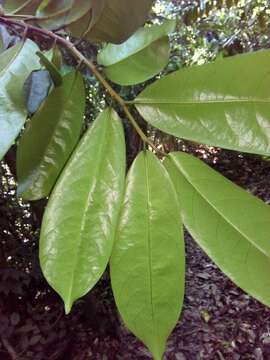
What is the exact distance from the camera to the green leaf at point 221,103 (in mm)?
343

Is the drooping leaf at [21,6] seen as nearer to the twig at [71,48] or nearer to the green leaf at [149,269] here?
the twig at [71,48]

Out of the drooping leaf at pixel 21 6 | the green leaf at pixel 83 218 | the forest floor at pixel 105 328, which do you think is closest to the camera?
the green leaf at pixel 83 218

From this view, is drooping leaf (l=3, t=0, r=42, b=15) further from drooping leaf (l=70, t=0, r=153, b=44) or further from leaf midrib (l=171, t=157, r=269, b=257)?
leaf midrib (l=171, t=157, r=269, b=257)

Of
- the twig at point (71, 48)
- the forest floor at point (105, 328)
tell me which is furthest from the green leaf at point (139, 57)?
the forest floor at point (105, 328)

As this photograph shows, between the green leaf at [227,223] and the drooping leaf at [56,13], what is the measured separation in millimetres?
182

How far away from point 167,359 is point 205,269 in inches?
29.6

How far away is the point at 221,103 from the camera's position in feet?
1.16

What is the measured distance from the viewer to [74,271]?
33cm

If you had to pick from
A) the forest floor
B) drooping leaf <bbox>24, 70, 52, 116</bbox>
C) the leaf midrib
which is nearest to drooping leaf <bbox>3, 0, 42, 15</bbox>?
drooping leaf <bbox>24, 70, 52, 116</bbox>

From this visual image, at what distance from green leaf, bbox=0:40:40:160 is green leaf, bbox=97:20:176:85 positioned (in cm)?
8

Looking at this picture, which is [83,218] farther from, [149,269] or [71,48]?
[71,48]

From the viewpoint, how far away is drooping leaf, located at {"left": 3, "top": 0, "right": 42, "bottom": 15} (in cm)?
49

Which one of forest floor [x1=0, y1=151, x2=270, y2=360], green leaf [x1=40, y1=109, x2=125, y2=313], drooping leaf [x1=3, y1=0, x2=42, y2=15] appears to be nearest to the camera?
green leaf [x1=40, y1=109, x2=125, y2=313]

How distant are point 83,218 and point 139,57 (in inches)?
7.4
